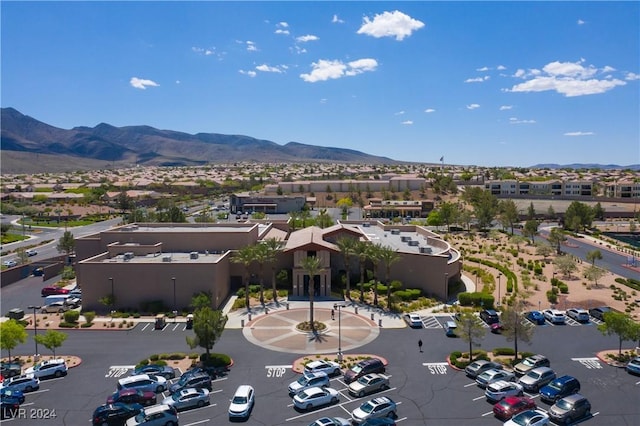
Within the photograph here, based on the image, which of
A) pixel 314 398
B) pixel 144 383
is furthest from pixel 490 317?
pixel 144 383

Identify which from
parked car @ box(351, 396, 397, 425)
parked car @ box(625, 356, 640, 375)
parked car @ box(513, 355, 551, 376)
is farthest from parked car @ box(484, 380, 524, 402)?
parked car @ box(625, 356, 640, 375)

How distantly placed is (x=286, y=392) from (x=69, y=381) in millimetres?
14083

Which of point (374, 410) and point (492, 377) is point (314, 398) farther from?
point (492, 377)

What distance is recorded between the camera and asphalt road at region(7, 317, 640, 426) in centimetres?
2562

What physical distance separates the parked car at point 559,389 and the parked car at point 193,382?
1986 centimetres

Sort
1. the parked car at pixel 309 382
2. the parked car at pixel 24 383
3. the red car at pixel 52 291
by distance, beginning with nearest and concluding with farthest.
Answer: the parked car at pixel 309 382, the parked car at pixel 24 383, the red car at pixel 52 291

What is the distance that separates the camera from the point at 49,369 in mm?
30625

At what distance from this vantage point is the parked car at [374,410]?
24.6 metres

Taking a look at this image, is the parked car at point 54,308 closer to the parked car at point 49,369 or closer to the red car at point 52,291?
the red car at point 52,291

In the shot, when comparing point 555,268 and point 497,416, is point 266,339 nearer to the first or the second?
point 497,416

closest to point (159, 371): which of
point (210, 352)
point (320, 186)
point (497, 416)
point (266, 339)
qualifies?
point (210, 352)

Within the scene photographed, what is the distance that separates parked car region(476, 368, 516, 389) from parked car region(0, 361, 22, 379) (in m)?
29.7

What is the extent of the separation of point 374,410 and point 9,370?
78.8ft

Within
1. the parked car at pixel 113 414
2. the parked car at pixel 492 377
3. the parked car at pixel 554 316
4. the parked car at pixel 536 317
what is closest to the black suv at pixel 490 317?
the parked car at pixel 536 317
